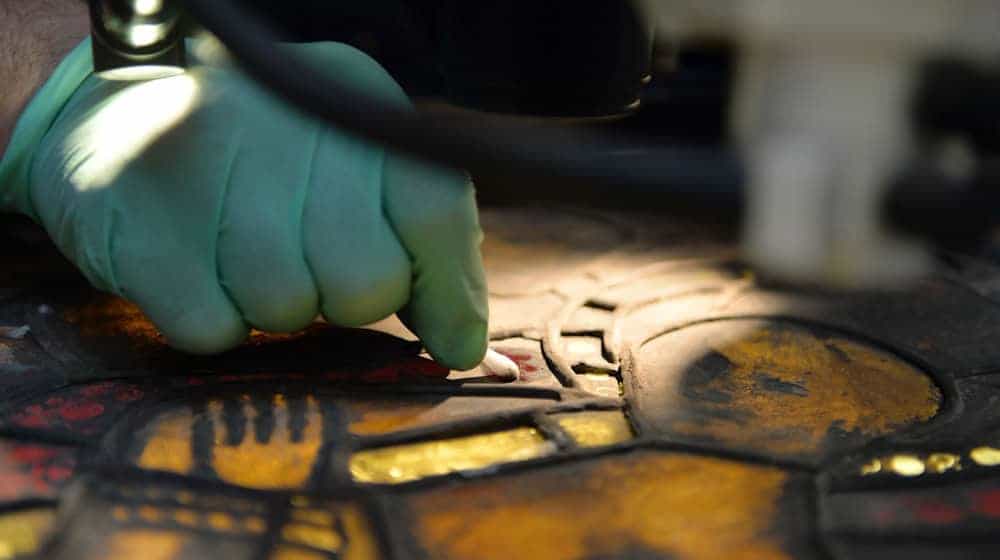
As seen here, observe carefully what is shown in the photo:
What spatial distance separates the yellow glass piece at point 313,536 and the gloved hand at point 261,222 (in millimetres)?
192

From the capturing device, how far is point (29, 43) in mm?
928

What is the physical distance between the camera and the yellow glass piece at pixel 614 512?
57 cm

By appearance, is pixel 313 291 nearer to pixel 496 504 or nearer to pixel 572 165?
pixel 496 504

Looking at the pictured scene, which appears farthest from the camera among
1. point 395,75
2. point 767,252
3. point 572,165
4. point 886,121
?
point 395,75

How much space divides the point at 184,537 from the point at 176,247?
0.23 m

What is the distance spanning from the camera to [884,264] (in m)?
0.78

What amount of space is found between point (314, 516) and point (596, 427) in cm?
23

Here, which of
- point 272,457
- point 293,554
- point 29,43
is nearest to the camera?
point 293,554

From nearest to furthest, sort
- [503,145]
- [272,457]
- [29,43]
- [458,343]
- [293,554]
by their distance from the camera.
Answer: [503,145], [293,554], [272,457], [458,343], [29,43]

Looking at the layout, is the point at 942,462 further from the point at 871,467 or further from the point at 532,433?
the point at 532,433

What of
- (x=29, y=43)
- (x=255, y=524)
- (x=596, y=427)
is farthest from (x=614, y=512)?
(x=29, y=43)

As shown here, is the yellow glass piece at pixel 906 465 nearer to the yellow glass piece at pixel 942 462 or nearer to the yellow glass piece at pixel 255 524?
the yellow glass piece at pixel 942 462

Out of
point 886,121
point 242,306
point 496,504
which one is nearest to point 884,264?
point 886,121

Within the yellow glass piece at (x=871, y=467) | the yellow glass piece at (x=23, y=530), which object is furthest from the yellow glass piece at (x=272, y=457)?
the yellow glass piece at (x=871, y=467)
